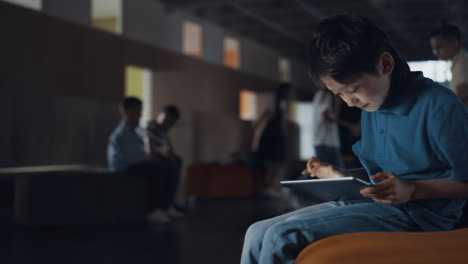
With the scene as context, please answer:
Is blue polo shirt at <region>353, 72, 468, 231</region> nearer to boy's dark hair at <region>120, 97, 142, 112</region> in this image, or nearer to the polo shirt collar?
the polo shirt collar

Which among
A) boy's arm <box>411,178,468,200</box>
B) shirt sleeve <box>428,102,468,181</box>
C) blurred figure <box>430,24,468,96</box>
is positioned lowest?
boy's arm <box>411,178,468,200</box>

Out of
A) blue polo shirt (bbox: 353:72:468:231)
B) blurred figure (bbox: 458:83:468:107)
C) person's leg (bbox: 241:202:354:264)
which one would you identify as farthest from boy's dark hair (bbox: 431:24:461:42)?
person's leg (bbox: 241:202:354:264)

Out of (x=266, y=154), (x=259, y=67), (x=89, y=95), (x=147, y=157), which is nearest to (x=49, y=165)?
(x=89, y=95)

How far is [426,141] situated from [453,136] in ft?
0.29

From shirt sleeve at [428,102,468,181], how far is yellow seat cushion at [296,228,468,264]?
0.18 meters

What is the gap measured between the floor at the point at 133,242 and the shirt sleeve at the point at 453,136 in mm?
2039

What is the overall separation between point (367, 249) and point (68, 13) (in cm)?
708

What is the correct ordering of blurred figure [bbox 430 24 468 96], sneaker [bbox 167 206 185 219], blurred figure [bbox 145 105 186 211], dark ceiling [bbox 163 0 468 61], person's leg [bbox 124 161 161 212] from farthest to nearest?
dark ceiling [bbox 163 0 468 61] → blurred figure [bbox 145 105 186 211] → sneaker [bbox 167 206 185 219] → person's leg [bbox 124 161 161 212] → blurred figure [bbox 430 24 468 96]

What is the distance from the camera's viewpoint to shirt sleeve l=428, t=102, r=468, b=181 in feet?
4.16

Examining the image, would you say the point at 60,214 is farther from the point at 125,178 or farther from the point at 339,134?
the point at 339,134

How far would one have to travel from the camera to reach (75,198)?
459 cm

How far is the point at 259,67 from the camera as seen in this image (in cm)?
1430

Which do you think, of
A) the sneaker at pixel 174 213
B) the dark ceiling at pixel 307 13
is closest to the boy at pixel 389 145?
the sneaker at pixel 174 213

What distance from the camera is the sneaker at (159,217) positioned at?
4855 millimetres
